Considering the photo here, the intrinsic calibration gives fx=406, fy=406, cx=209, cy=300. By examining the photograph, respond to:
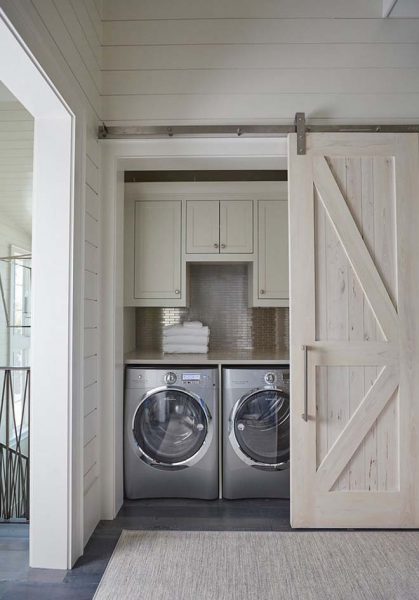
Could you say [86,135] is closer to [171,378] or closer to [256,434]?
[171,378]

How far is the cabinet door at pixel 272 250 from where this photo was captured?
120 inches

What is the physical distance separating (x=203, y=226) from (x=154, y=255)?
0.43m

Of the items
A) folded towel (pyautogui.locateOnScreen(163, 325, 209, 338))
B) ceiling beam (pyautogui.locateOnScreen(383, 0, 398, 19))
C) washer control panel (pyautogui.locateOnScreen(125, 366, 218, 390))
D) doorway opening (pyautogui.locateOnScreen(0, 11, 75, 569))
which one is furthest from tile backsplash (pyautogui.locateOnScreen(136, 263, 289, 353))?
ceiling beam (pyautogui.locateOnScreen(383, 0, 398, 19))

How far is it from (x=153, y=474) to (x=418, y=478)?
1585mm

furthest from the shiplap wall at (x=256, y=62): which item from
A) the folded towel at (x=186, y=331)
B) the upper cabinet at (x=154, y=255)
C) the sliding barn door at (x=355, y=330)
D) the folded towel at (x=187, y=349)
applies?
the folded towel at (x=187, y=349)

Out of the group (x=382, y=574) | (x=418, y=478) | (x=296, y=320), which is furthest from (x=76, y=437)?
(x=418, y=478)

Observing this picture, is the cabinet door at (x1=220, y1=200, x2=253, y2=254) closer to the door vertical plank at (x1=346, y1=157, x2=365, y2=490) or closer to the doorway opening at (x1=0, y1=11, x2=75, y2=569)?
the door vertical plank at (x1=346, y1=157, x2=365, y2=490)

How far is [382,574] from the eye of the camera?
188cm

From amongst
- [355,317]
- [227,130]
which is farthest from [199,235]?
[355,317]

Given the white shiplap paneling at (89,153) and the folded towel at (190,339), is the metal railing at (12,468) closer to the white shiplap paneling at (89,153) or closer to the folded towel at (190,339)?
the white shiplap paneling at (89,153)

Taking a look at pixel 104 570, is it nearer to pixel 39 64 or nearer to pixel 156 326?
pixel 156 326

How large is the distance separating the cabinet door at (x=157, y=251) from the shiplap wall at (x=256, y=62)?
0.72m

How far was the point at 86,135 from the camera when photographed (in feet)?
7.10

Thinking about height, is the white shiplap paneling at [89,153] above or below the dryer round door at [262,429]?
above
